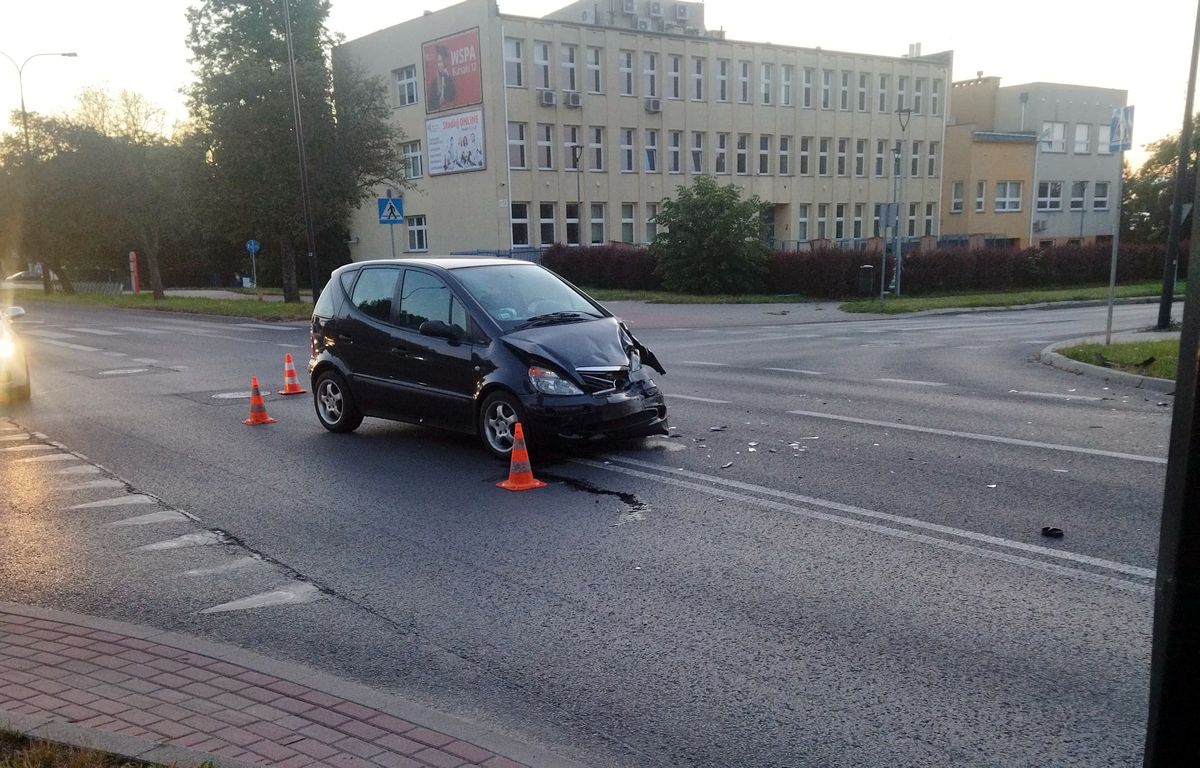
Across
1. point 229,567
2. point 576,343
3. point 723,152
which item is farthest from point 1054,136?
point 229,567

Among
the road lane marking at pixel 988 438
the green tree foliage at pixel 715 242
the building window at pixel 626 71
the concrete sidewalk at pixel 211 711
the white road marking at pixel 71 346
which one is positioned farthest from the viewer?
the building window at pixel 626 71

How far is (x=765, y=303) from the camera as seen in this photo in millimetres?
34438

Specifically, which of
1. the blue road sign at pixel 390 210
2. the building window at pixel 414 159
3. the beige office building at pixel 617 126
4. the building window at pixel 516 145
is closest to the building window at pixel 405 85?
the beige office building at pixel 617 126

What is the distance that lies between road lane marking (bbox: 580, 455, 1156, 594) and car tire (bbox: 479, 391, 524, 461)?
0.75 metres

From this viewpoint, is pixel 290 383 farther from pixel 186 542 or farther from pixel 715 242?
pixel 715 242

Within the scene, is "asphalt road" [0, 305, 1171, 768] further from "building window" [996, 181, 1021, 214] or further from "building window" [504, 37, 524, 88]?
"building window" [996, 181, 1021, 214]

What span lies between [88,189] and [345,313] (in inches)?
1489

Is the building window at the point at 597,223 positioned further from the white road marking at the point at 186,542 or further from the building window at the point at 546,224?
the white road marking at the point at 186,542

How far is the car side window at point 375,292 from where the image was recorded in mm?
9938

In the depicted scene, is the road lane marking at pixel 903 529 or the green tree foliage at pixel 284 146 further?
the green tree foliage at pixel 284 146

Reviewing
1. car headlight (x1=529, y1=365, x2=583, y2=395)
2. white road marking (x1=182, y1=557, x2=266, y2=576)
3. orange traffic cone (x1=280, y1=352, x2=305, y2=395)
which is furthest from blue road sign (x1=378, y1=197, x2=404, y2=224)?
white road marking (x1=182, y1=557, x2=266, y2=576)

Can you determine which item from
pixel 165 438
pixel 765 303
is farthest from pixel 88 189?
pixel 165 438

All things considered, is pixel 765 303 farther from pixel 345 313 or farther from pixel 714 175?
pixel 345 313

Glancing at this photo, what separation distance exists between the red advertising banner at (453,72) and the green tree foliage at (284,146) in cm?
1011
